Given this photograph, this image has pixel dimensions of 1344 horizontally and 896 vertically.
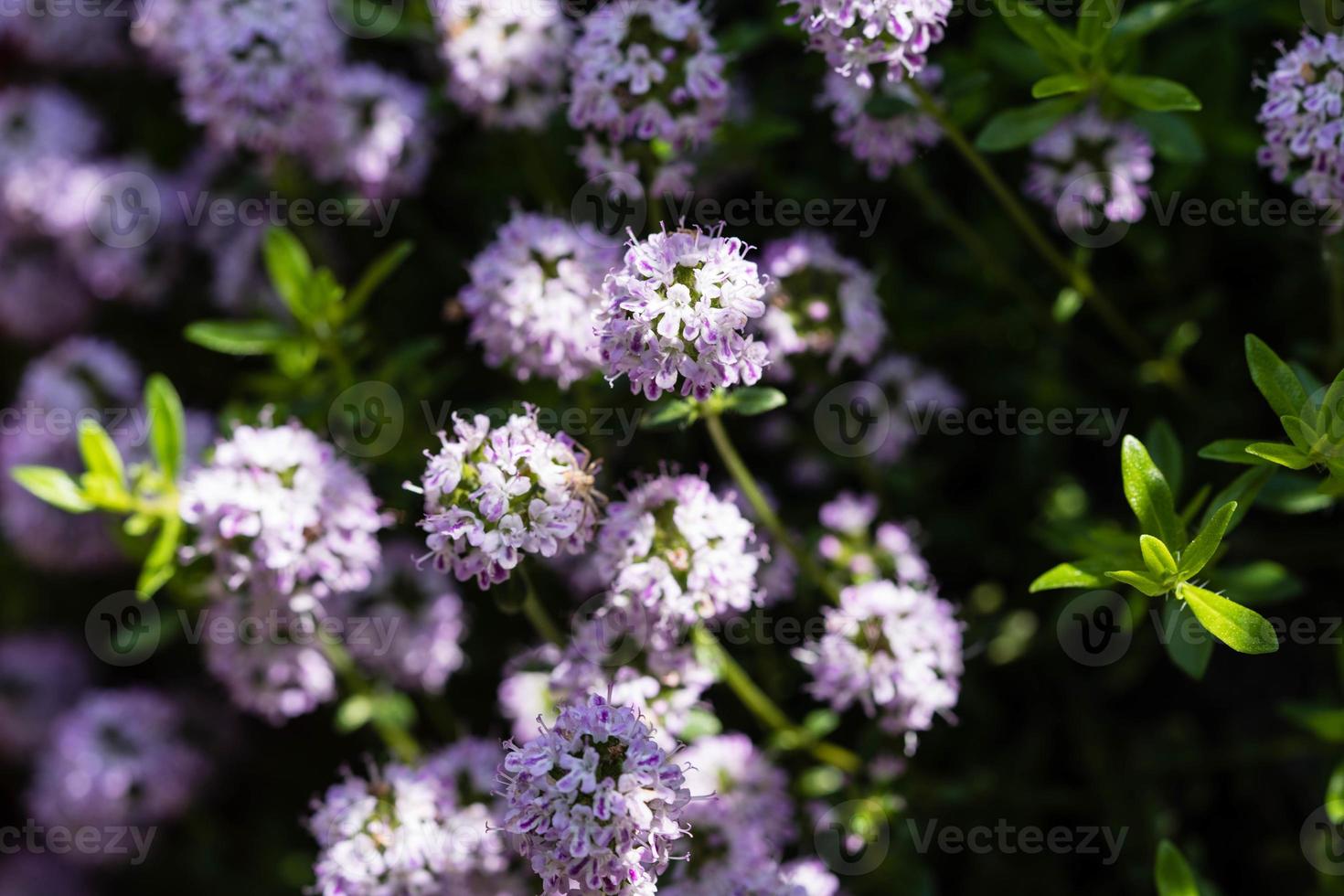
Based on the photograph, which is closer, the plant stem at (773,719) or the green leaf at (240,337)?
the plant stem at (773,719)

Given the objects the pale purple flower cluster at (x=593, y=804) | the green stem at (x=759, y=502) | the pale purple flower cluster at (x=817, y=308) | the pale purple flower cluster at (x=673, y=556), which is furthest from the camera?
the pale purple flower cluster at (x=817, y=308)

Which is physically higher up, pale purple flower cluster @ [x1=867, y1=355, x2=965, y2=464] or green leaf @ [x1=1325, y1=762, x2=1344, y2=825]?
pale purple flower cluster @ [x1=867, y1=355, x2=965, y2=464]

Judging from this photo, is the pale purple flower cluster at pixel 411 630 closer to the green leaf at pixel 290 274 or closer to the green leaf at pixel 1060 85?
the green leaf at pixel 290 274

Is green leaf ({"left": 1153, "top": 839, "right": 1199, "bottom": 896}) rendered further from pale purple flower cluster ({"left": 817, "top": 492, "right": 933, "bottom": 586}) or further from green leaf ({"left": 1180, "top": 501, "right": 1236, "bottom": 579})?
pale purple flower cluster ({"left": 817, "top": 492, "right": 933, "bottom": 586})

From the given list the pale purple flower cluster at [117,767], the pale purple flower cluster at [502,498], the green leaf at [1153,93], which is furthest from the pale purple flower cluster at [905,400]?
the pale purple flower cluster at [117,767]

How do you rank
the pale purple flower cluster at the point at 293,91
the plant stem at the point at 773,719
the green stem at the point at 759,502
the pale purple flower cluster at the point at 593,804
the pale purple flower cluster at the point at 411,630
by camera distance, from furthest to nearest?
the pale purple flower cluster at the point at 411,630
the pale purple flower cluster at the point at 293,91
the plant stem at the point at 773,719
the green stem at the point at 759,502
the pale purple flower cluster at the point at 593,804

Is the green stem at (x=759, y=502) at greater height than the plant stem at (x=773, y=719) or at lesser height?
greater

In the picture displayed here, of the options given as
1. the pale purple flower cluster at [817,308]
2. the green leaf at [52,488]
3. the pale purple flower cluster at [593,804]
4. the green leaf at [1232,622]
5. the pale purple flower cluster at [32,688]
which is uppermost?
the green leaf at [1232,622]

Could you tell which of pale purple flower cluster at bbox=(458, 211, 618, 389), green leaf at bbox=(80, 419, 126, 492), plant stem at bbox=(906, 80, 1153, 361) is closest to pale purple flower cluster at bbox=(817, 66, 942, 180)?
plant stem at bbox=(906, 80, 1153, 361)
